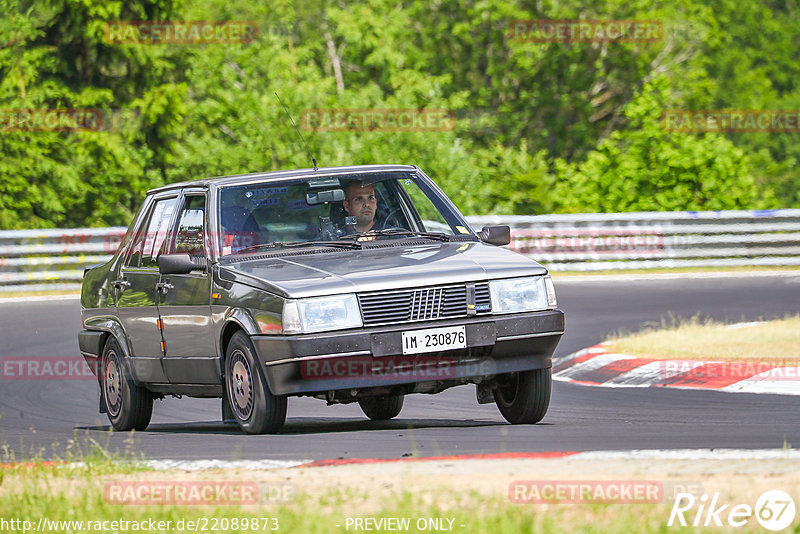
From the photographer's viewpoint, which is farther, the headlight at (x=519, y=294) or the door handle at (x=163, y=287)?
the door handle at (x=163, y=287)

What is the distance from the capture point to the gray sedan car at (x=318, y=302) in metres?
7.88

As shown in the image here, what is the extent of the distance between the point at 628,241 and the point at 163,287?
16.0 metres

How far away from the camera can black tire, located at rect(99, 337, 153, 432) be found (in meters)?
9.99

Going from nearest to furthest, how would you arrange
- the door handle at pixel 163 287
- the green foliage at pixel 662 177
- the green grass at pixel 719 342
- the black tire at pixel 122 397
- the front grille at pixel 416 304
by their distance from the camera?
the front grille at pixel 416 304, the door handle at pixel 163 287, the black tire at pixel 122 397, the green grass at pixel 719 342, the green foliage at pixel 662 177

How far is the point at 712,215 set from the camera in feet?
80.8

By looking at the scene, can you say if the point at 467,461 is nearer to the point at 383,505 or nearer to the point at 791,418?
the point at 383,505

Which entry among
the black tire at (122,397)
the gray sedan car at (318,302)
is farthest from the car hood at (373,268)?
the black tire at (122,397)

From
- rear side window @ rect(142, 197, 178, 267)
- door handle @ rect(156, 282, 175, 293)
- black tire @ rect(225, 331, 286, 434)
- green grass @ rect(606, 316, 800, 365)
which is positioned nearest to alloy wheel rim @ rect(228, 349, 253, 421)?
black tire @ rect(225, 331, 286, 434)

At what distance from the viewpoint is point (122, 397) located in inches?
398

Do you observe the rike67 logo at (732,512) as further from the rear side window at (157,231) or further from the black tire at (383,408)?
the rear side window at (157,231)

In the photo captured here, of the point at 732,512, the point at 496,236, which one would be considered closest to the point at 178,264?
the point at 496,236

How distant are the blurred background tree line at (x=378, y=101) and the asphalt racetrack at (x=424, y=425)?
13.3 m

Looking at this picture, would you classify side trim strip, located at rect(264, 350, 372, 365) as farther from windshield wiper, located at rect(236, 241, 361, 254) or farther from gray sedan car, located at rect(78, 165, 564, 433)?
windshield wiper, located at rect(236, 241, 361, 254)

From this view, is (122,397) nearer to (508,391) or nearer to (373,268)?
(373,268)
